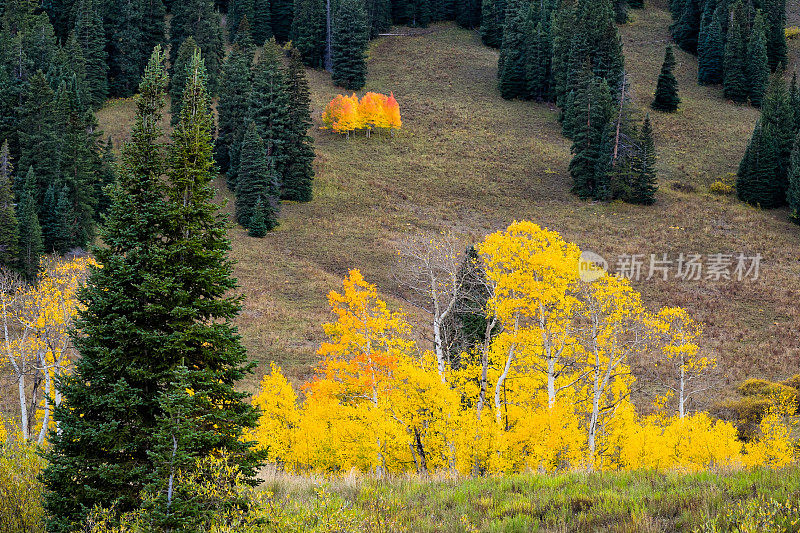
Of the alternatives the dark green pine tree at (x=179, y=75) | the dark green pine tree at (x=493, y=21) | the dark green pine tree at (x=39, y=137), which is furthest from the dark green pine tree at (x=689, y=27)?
the dark green pine tree at (x=39, y=137)

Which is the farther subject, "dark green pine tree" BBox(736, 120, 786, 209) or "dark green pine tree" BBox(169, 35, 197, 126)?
"dark green pine tree" BBox(169, 35, 197, 126)

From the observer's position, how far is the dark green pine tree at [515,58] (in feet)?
338

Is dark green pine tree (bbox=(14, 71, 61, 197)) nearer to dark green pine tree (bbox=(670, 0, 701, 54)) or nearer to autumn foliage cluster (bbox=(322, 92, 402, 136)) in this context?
autumn foliage cluster (bbox=(322, 92, 402, 136))

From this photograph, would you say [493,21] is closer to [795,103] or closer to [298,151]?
[795,103]

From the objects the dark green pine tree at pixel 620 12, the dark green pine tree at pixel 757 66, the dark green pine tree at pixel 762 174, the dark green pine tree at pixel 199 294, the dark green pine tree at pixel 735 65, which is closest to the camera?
the dark green pine tree at pixel 199 294

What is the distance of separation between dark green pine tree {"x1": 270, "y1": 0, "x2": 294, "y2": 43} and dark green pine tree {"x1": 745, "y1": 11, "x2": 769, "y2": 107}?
76472 millimetres

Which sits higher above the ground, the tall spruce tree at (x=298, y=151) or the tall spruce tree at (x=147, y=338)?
the tall spruce tree at (x=147, y=338)

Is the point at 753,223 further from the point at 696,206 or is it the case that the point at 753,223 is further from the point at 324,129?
the point at 324,129

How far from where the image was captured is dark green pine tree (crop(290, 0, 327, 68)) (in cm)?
10819

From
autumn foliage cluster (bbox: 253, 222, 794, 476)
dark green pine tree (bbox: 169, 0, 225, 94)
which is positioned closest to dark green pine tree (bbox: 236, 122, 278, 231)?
dark green pine tree (bbox: 169, 0, 225, 94)

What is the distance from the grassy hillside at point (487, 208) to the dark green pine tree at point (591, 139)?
248cm

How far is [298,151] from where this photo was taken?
72625 mm

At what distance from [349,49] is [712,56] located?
5935cm

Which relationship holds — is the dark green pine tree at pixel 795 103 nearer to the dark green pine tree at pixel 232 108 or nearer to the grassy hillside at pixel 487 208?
the grassy hillside at pixel 487 208
